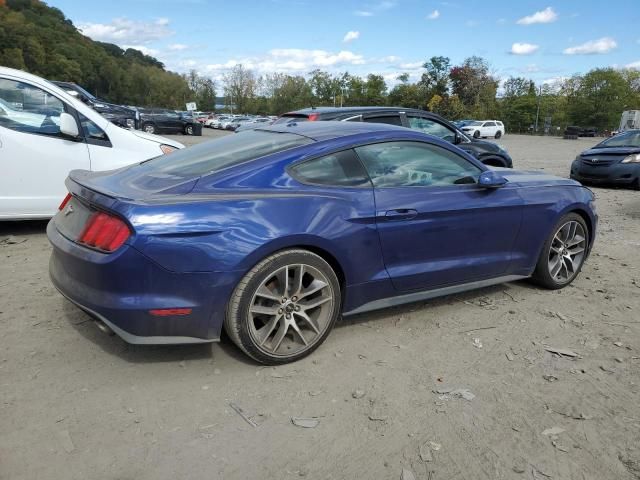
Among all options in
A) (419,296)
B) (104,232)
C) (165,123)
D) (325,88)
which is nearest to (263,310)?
(104,232)

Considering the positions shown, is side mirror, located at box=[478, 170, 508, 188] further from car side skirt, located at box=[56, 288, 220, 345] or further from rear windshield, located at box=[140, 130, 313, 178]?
car side skirt, located at box=[56, 288, 220, 345]

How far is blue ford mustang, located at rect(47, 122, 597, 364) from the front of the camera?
2863 mm

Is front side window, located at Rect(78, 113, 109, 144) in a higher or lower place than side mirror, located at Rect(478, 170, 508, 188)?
higher

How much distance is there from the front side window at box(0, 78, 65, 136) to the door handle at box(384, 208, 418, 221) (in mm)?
4225

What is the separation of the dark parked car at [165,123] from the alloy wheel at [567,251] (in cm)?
3143

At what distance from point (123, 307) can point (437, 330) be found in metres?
2.20

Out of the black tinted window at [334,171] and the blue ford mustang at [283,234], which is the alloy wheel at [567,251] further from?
the black tinted window at [334,171]

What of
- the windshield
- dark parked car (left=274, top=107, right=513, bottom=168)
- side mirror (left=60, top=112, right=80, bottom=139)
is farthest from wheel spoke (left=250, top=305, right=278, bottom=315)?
the windshield

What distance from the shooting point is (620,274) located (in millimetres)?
5375

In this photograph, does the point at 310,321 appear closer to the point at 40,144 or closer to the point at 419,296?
the point at 419,296

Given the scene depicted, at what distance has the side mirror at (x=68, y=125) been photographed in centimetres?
572

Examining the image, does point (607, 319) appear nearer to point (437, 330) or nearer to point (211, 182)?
point (437, 330)

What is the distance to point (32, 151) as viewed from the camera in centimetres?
567

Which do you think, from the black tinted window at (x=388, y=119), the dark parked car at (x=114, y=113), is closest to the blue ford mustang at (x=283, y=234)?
the black tinted window at (x=388, y=119)
